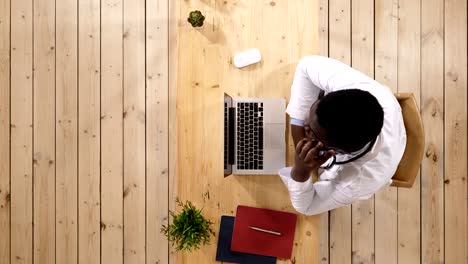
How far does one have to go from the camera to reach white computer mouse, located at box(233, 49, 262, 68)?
1.55 meters

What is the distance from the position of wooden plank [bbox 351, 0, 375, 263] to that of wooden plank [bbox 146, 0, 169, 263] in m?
1.10

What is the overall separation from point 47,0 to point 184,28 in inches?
48.7

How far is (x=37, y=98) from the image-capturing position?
7.61ft

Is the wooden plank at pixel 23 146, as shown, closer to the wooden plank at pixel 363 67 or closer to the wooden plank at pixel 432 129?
the wooden plank at pixel 363 67

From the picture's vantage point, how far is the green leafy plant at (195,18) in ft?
4.92

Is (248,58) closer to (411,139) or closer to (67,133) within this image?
(411,139)

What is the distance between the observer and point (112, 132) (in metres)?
2.27

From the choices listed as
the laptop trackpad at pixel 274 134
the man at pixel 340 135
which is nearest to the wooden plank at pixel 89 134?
the laptop trackpad at pixel 274 134

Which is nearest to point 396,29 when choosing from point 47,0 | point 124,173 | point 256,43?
point 256,43

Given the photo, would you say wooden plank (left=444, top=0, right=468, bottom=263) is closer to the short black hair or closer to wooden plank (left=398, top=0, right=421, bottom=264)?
wooden plank (left=398, top=0, right=421, bottom=264)

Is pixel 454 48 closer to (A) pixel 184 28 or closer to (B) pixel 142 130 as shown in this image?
(A) pixel 184 28

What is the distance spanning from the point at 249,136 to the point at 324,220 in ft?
3.03

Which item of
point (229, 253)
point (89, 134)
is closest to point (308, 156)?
point (229, 253)

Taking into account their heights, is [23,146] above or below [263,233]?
above
